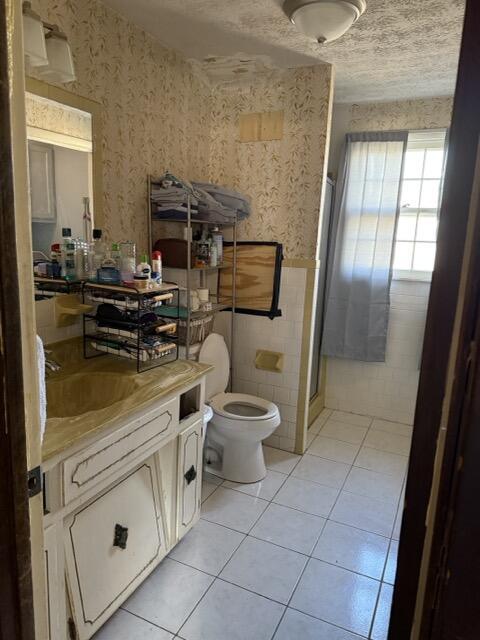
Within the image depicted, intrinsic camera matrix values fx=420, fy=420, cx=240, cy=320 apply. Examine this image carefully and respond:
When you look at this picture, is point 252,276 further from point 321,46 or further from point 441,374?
point 441,374

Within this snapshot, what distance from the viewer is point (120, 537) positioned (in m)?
1.45

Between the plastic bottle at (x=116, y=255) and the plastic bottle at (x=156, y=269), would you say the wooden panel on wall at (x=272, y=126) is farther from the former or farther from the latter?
the plastic bottle at (x=116, y=255)

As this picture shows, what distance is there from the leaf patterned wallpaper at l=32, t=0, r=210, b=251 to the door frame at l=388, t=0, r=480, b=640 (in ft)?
5.71

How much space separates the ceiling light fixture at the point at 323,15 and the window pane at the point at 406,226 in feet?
5.19

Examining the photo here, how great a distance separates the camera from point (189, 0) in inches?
69.9

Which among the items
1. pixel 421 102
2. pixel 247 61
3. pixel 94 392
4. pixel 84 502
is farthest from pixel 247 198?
pixel 84 502

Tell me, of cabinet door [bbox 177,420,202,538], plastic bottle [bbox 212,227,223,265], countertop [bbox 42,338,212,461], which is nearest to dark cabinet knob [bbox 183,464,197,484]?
cabinet door [bbox 177,420,202,538]

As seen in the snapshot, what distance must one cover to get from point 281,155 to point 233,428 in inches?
66.3

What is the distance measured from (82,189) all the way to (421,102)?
241 centimetres

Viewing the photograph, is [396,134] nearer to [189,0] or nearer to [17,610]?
[189,0]

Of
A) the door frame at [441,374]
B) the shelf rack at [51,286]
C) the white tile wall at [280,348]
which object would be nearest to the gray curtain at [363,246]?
the white tile wall at [280,348]

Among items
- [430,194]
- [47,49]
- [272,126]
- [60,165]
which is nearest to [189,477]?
[60,165]

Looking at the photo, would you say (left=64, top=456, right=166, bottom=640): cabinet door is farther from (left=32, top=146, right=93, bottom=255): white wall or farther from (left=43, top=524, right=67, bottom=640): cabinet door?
(left=32, top=146, right=93, bottom=255): white wall

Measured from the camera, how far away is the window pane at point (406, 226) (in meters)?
3.14
